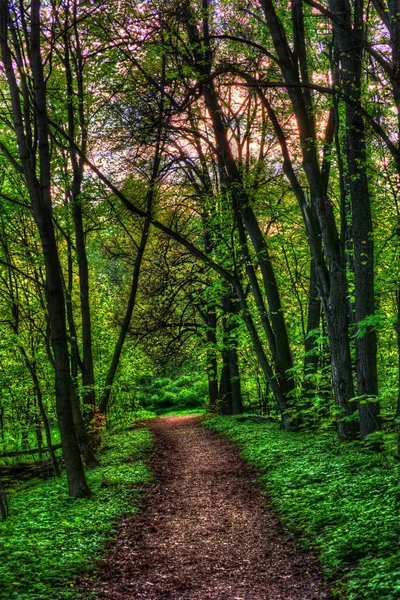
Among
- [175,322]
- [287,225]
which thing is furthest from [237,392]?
[287,225]

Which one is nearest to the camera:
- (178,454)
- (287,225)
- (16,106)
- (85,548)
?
(85,548)

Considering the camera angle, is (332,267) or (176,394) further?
(176,394)

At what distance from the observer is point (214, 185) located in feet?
59.4

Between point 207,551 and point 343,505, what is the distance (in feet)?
5.64

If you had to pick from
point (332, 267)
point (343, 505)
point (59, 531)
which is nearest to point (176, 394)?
point (332, 267)

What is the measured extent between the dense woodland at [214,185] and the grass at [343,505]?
0.79 meters

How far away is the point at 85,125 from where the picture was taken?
12477mm

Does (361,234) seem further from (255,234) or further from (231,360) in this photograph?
(231,360)

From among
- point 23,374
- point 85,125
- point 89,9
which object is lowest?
point 23,374

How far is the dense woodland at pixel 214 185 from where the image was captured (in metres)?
8.23

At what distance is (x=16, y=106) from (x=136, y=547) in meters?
6.88

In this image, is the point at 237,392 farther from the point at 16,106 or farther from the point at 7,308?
the point at 16,106

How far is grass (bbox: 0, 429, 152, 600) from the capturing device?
15.1 ft

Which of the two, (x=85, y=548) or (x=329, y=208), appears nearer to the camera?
(x=85, y=548)
